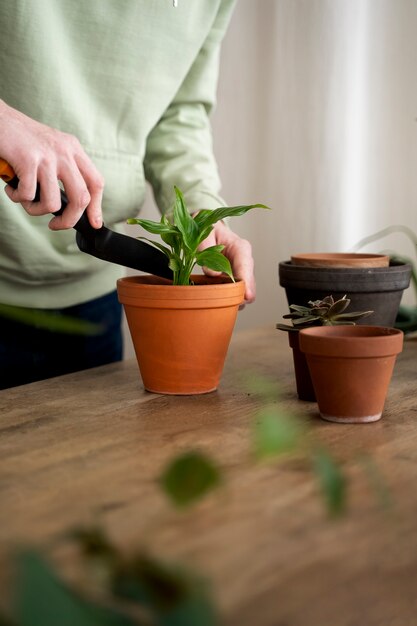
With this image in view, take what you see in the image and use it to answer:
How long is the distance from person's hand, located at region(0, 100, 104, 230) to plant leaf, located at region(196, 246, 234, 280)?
0.17 meters

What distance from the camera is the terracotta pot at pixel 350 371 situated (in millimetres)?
938

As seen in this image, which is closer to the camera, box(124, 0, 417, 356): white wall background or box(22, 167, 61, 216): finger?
box(22, 167, 61, 216): finger

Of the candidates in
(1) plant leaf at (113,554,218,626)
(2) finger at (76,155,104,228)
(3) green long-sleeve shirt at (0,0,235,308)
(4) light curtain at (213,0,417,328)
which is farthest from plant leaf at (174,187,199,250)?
(4) light curtain at (213,0,417,328)

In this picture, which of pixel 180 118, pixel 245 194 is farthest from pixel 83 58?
pixel 245 194

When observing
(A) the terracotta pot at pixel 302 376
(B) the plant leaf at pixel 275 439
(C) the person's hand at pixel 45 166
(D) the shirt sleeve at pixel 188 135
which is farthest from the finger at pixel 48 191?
(B) the plant leaf at pixel 275 439

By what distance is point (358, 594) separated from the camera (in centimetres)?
56

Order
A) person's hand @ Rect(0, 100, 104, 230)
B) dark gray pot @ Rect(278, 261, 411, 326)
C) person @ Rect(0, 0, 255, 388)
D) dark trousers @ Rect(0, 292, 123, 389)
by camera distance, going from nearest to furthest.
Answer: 1. person's hand @ Rect(0, 100, 104, 230)
2. dark gray pot @ Rect(278, 261, 411, 326)
3. person @ Rect(0, 0, 255, 388)
4. dark trousers @ Rect(0, 292, 123, 389)

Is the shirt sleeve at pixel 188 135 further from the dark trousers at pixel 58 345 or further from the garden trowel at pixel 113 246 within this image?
the garden trowel at pixel 113 246

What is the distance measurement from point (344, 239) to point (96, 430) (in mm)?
1553

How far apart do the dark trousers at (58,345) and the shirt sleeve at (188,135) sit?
0.89 ft

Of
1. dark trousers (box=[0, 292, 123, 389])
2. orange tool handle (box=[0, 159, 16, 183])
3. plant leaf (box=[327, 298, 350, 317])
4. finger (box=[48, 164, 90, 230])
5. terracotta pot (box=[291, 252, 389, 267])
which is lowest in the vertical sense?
dark trousers (box=[0, 292, 123, 389])

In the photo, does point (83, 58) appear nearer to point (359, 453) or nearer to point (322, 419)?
point (322, 419)

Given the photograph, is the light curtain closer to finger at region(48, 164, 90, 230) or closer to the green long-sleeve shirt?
the green long-sleeve shirt

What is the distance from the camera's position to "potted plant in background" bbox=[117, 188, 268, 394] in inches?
42.6
